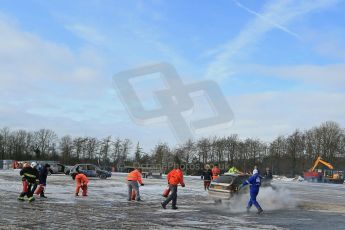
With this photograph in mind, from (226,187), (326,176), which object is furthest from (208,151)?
(226,187)

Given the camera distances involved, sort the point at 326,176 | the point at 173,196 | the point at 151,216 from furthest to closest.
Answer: the point at 326,176 → the point at 173,196 → the point at 151,216

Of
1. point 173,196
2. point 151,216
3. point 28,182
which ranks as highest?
point 28,182

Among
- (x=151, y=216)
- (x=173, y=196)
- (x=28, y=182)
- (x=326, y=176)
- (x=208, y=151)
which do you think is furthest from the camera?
(x=208, y=151)

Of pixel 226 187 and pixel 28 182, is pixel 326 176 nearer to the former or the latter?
pixel 226 187

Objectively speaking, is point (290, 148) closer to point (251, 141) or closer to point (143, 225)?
point (251, 141)

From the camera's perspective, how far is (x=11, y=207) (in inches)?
611

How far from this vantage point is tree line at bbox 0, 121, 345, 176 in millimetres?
95875

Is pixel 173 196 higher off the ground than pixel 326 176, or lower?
lower

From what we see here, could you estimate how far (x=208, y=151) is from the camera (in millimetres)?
111188

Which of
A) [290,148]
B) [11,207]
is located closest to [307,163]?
[290,148]

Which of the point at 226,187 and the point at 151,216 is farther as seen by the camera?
the point at 226,187

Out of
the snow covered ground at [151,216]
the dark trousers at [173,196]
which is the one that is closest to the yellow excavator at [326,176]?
the snow covered ground at [151,216]

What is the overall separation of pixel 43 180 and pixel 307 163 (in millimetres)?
82918

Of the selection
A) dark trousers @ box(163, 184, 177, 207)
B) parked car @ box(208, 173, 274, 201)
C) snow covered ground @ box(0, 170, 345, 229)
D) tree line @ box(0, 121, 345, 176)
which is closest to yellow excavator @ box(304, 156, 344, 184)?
tree line @ box(0, 121, 345, 176)
